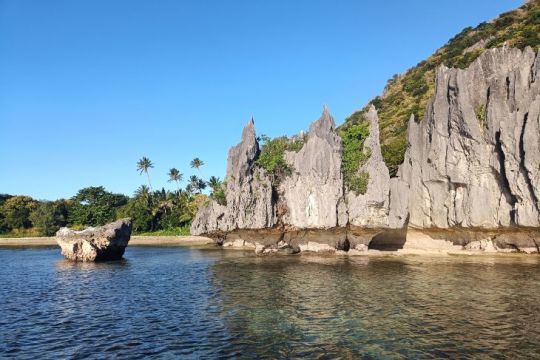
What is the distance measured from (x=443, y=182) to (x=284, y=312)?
3257 cm

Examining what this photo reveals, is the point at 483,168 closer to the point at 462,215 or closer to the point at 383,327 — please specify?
the point at 462,215

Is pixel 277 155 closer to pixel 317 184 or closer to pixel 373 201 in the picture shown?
pixel 317 184

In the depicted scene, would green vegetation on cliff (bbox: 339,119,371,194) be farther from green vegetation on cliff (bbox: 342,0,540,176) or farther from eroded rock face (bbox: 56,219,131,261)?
eroded rock face (bbox: 56,219,131,261)

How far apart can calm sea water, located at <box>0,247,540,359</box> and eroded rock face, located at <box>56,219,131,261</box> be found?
13.1 m

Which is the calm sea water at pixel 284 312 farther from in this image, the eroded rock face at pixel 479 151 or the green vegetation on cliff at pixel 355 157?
the green vegetation on cliff at pixel 355 157

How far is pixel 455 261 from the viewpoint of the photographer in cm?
4459

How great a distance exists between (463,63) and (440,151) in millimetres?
62617

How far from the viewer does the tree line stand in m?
123

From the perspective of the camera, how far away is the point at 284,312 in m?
24.9

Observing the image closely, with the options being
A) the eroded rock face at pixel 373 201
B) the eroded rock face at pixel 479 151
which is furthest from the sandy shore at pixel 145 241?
the eroded rock face at pixel 479 151

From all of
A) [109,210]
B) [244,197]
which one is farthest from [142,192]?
[244,197]

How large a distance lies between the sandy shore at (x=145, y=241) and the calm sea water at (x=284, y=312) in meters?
59.9

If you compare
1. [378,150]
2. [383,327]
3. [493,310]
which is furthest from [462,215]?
[383,327]

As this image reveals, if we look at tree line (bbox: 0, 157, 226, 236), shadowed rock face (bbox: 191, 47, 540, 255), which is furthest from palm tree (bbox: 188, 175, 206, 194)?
shadowed rock face (bbox: 191, 47, 540, 255)
